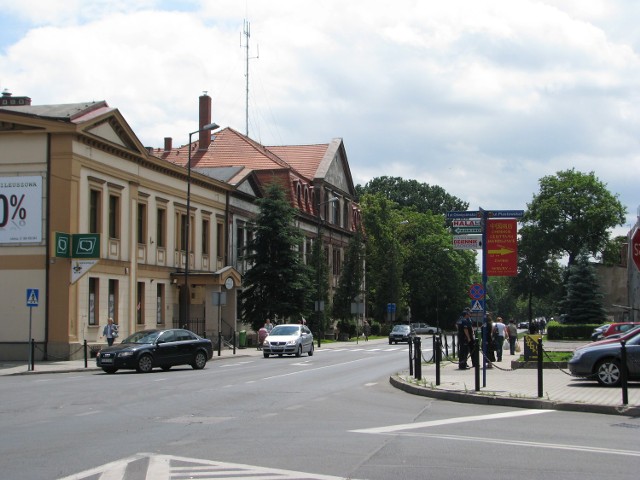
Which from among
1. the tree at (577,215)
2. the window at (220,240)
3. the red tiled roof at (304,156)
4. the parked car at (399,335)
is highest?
the red tiled roof at (304,156)

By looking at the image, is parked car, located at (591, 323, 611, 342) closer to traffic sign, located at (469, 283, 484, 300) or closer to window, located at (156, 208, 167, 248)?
window, located at (156, 208, 167, 248)

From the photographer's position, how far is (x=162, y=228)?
4525cm

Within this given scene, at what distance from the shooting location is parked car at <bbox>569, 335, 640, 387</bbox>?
1936 centimetres

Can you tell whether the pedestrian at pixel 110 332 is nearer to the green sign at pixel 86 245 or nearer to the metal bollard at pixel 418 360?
the green sign at pixel 86 245

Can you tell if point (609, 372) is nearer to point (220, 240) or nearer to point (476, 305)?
point (476, 305)

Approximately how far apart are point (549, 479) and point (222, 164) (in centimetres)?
5683

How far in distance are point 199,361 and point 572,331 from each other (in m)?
30.5

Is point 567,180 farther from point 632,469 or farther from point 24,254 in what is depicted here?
point 632,469

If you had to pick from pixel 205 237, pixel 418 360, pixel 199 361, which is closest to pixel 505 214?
pixel 418 360

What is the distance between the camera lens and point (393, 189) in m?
113

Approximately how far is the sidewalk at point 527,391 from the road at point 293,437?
47cm

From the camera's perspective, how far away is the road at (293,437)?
9.28m

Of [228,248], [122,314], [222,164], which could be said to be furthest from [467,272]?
[122,314]

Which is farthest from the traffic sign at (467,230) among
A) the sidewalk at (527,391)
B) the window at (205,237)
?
the window at (205,237)
